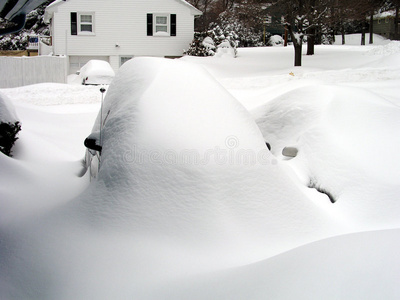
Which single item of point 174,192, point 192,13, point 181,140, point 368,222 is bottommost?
point 368,222

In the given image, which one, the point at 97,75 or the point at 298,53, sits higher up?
the point at 298,53

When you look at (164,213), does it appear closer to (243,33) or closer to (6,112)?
(6,112)

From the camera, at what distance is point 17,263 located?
3143 millimetres

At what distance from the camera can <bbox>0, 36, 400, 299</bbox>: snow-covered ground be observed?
2391mm

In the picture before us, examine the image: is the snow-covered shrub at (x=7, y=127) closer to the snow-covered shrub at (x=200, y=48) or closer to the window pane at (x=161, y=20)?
the snow-covered shrub at (x=200, y=48)

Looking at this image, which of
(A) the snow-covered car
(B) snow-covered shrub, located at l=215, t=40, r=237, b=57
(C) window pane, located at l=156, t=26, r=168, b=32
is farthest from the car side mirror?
(C) window pane, located at l=156, t=26, r=168, b=32

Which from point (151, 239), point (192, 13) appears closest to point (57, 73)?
point (192, 13)

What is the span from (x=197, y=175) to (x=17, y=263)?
4.68ft

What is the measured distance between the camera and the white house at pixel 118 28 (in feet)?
82.0

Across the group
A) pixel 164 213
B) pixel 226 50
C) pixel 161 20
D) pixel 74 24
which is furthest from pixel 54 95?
pixel 161 20

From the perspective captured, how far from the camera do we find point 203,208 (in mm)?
3285

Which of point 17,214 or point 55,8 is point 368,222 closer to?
point 17,214

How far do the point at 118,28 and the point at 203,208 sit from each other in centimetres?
2380

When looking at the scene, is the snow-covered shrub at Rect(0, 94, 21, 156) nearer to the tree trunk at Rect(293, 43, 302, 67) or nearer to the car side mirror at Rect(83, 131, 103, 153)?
the car side mirror at Rect(83, 131, 103, 153)
